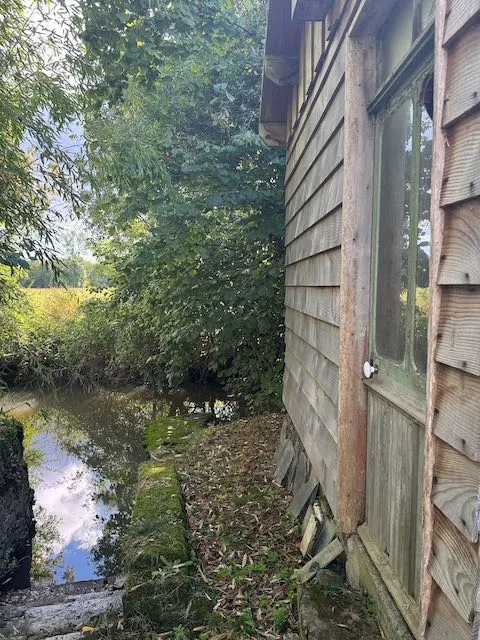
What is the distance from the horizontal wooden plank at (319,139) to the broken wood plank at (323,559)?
87.0 inches

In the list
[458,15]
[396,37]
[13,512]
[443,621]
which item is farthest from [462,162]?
[13,512]

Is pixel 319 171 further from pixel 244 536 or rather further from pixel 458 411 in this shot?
pixel 244 536

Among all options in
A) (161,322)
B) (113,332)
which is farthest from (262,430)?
(113,332)

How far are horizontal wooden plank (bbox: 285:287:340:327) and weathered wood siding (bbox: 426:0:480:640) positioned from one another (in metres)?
1.30

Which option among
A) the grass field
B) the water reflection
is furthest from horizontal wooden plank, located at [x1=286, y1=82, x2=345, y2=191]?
the grass field

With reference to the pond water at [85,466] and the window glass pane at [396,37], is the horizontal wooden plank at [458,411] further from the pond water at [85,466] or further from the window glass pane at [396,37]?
the pond water at [85,466]

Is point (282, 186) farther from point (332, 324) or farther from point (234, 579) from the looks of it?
point (234, 579)

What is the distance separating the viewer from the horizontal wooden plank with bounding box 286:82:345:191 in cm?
260

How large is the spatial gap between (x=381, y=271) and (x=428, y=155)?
578 millimetres

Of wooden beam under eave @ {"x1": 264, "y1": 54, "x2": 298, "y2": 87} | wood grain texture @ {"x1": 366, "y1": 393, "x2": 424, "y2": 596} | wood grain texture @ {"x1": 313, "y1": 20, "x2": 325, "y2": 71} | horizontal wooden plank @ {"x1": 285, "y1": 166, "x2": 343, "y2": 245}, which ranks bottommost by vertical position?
wood grain texture @ {"x1": 366, "y1": 393, "x2": 424, "y2": 596}

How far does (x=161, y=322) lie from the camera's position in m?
9.18

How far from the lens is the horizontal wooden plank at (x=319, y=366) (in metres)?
2.69

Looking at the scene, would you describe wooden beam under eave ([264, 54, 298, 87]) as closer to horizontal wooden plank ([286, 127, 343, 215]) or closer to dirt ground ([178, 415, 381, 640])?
horizontal wooden plank ([286, 127, 343, 215])

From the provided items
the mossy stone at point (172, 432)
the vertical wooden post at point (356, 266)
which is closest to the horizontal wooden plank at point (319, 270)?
the vertical wooden post at point (356, 266)
